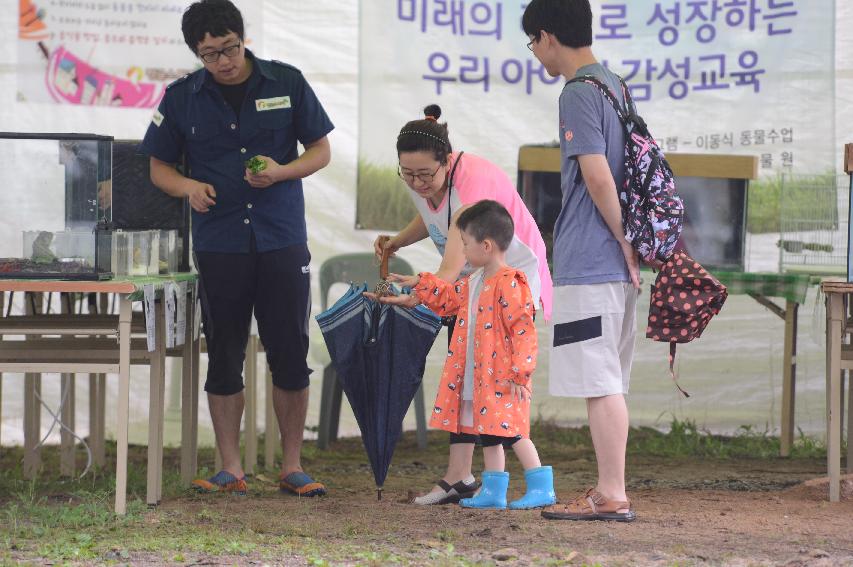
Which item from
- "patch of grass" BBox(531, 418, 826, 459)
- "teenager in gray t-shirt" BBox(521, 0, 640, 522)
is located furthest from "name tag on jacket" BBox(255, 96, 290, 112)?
"patch of grass" BBox(531, 418, 826, 459)

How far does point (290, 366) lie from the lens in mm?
4586

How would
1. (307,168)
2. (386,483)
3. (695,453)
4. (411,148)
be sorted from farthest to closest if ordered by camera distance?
(695,453) → (386,483) → (307,168) → (411,148)

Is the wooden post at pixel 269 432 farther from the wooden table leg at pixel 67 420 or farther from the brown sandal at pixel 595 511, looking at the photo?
the brown sandal at pixel 595 511

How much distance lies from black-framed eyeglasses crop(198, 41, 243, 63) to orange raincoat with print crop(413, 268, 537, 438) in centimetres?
110

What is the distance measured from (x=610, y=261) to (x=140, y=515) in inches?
69.1

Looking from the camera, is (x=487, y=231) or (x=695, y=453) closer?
(x=487, y=231)

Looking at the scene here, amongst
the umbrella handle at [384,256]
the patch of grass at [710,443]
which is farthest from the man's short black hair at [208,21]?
the patch of grass at [710,443]

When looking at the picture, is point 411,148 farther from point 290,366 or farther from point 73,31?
point 73,31

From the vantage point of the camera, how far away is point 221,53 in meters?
4.31

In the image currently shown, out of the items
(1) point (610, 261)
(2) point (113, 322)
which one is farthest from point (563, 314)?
(2) point (113, 322)

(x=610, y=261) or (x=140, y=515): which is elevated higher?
(x=610, y=261)

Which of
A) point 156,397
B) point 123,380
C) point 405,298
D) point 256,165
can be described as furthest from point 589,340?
point 156,397

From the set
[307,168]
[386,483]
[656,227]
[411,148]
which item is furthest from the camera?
[386,483]

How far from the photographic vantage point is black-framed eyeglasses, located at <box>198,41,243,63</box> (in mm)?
4301
